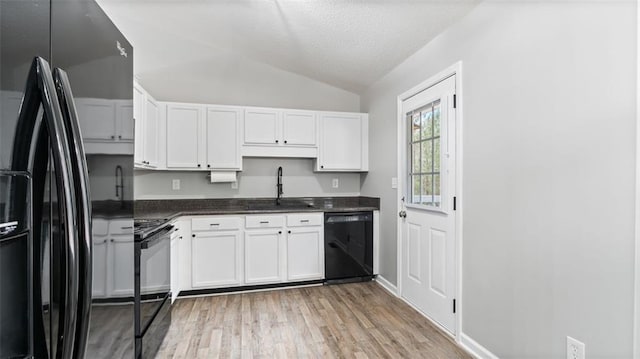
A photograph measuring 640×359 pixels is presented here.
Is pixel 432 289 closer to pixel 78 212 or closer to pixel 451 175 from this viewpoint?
pixel 451 175

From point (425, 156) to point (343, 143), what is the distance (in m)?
1.37

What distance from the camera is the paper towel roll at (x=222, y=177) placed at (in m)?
3.60

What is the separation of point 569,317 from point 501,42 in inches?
62.9

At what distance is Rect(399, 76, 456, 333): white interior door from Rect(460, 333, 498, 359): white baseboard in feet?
0.40

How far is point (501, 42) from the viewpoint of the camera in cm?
191

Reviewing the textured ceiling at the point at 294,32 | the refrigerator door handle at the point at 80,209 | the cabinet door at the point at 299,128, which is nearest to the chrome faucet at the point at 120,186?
the refrigerator door handle at the point at 80,209

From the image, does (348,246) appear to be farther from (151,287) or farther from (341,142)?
(151,287)

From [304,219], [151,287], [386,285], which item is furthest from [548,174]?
[151,287]

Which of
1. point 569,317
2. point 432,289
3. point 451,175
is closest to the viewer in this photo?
point 569,317

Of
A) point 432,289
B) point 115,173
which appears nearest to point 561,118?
point 432,289

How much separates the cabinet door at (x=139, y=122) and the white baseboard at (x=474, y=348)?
121 inches

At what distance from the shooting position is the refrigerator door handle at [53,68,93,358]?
2.35ft

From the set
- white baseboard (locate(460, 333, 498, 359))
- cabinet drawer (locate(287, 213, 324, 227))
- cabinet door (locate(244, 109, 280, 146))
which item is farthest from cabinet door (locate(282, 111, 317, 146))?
white baseboard (locate(460, 333, 498, 359))

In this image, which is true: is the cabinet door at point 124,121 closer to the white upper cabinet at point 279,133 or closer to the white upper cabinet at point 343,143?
the white upper cabinet at point 279,133
